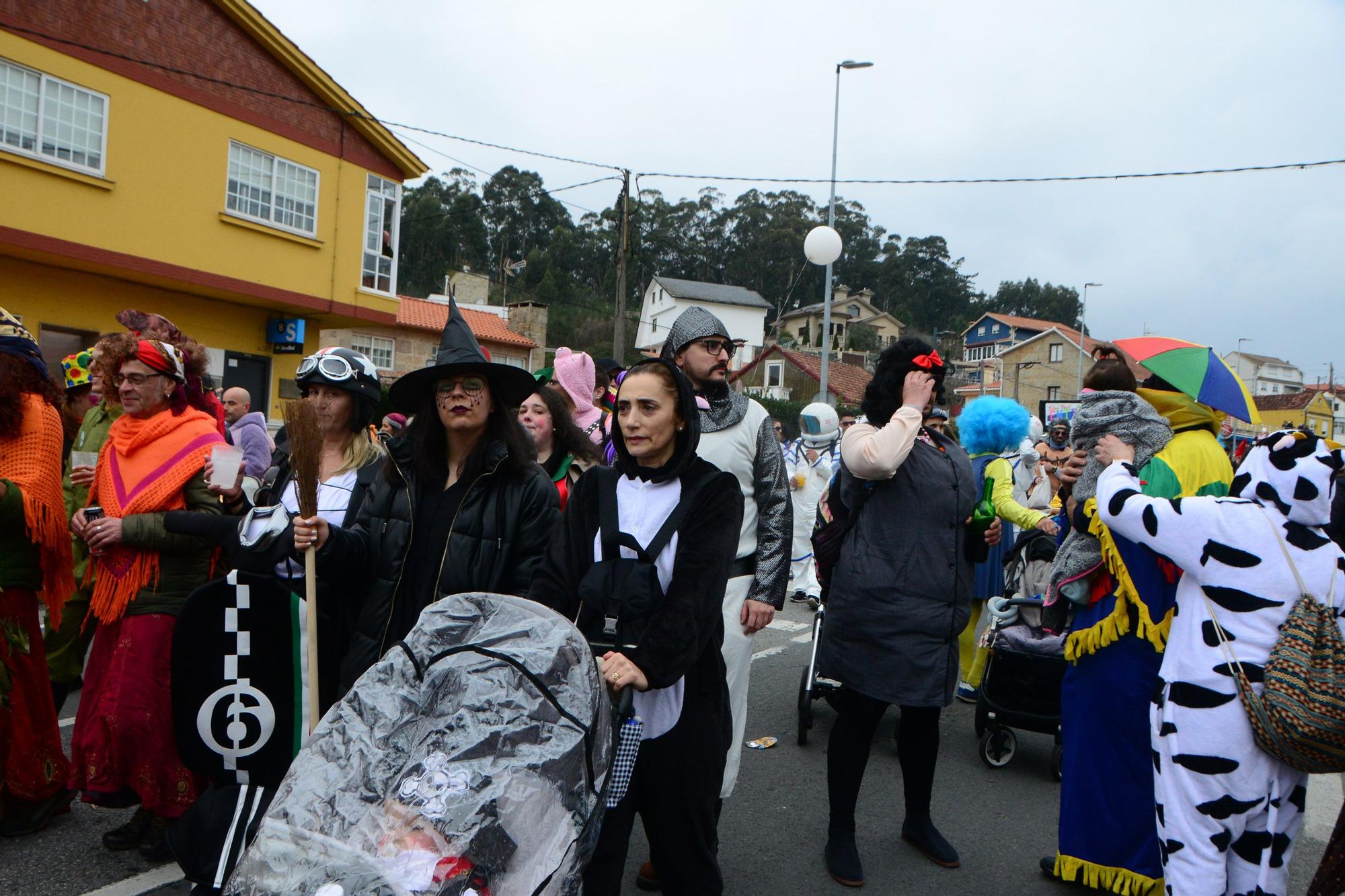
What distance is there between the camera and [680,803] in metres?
2.59

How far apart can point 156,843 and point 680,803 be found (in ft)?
7.73

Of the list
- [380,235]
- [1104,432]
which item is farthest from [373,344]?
[1104,432]

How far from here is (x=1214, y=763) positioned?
2.77m

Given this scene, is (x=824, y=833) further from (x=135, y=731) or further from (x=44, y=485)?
(x=44, y=485)

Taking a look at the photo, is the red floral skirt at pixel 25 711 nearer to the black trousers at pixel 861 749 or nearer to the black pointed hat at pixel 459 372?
the black pointed hat at pixel 459 372

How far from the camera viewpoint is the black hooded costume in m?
2.52

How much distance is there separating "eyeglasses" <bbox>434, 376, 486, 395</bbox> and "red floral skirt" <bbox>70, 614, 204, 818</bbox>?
4.90ft

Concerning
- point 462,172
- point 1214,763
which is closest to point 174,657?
point 1214,763

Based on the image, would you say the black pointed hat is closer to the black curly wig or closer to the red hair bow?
the black curly wig

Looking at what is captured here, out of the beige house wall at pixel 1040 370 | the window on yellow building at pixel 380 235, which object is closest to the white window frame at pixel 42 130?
the window on yellow building at pixel 380 235

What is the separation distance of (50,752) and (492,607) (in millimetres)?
2787

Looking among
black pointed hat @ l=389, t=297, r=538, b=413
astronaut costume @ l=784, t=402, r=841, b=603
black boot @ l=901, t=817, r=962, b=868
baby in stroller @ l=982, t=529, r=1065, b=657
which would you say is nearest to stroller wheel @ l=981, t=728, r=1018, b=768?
baby in stroller @ l=982, t=529, r=1065, b=657

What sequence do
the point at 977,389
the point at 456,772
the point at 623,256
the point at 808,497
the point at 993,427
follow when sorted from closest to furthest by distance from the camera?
the point at 456,772
the point at 993,427
the point at 808,497
the point at 623,256
the point at 977,389

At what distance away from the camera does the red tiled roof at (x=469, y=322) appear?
35219 mm
